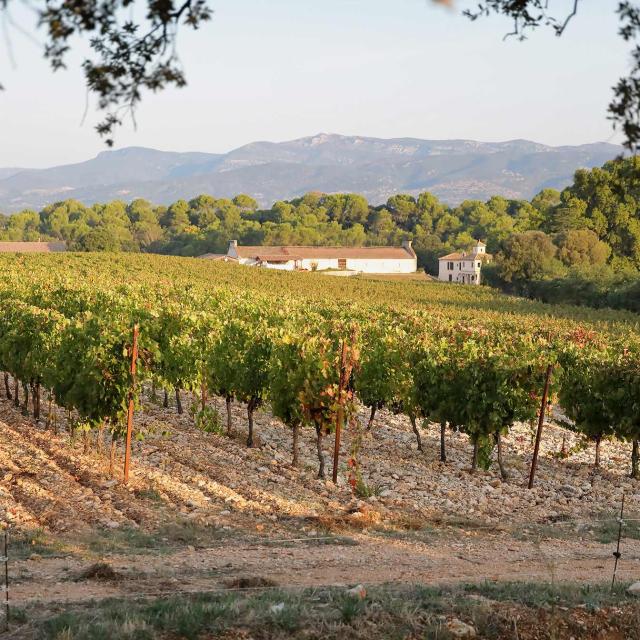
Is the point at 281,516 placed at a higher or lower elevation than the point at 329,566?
lower

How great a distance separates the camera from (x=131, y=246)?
122188 millimetres

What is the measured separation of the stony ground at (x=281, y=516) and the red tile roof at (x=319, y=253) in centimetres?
8533

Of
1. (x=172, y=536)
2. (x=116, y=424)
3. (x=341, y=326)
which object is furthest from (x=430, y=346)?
(x=172, y=536)

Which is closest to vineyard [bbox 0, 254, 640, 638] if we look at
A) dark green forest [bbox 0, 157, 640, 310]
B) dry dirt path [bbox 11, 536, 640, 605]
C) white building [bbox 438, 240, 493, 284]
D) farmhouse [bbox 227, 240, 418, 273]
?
→ dry dirt path [bbox 11, 536, 640, 605]

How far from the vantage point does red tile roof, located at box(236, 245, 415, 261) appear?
10581 cm

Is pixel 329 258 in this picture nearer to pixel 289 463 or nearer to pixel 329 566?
pixel 289 463

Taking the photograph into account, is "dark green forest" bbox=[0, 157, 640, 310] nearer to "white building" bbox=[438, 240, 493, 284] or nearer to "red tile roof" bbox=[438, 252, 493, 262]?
"red tile roof" bbox=[438, 252, 493, 262]

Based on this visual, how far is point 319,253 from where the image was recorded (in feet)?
358

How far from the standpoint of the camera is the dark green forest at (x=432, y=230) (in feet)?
235

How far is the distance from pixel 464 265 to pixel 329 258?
1792 centimetres

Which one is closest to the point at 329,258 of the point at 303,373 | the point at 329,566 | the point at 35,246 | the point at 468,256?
the point at 468,256

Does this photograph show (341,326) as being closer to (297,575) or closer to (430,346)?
(430,346)

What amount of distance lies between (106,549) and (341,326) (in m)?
14.8

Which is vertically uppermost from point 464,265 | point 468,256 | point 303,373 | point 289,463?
point 468,256
